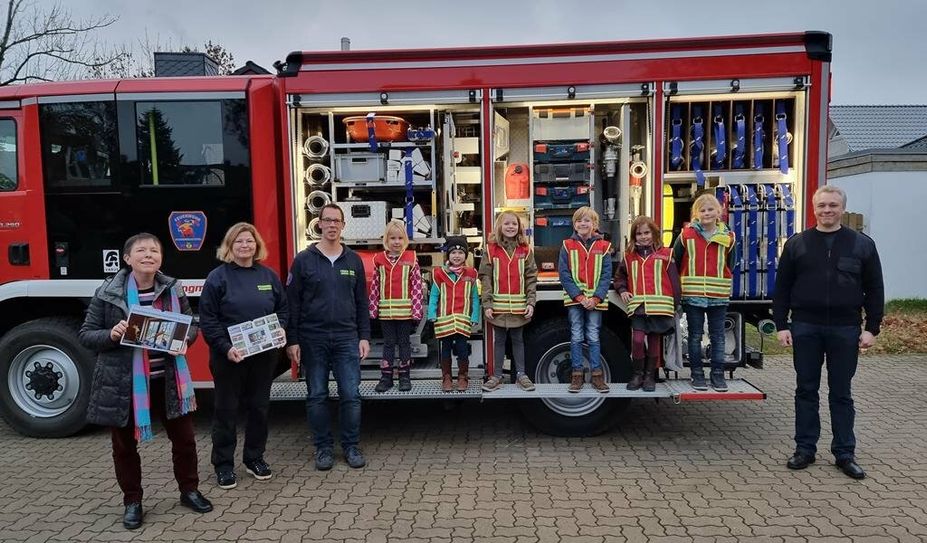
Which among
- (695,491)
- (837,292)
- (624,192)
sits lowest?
(695,491)

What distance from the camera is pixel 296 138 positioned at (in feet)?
16.8

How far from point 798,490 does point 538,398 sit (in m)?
1.89

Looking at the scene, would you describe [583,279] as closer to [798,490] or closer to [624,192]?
[624,192]

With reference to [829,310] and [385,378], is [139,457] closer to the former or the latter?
[385,378]

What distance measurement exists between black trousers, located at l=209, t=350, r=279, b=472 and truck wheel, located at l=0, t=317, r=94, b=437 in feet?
5.65

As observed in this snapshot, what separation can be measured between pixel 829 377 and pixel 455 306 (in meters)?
2.68

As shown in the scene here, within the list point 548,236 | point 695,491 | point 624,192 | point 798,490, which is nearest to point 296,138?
point 548,236

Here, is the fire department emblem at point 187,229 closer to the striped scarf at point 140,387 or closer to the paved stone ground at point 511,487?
the striped scarf at point 140,387

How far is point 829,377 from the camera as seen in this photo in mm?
4488

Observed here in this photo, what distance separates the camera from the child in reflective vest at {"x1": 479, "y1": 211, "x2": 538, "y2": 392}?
193 inches

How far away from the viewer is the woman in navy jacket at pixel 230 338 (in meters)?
4.09

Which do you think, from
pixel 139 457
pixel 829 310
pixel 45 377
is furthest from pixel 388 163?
pixel 829 310

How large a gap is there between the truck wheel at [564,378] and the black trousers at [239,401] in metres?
2.03

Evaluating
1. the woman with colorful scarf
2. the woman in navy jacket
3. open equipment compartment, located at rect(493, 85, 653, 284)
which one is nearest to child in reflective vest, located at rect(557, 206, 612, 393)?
open equipment compartment, located at rect(493, 85, 653, 284)
